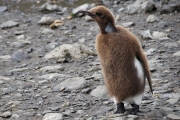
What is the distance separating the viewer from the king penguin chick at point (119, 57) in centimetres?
321

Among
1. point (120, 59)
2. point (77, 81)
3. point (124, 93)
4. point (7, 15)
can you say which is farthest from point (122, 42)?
point (7, 15)

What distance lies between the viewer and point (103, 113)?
12.3ft

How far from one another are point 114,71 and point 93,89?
1.32m

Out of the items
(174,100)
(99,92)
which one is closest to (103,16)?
(174,100)

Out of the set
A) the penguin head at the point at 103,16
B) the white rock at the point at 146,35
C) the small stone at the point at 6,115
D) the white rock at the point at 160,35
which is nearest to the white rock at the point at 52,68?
the small stone at the point at 6,115

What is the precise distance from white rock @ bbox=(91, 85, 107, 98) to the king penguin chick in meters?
1.02

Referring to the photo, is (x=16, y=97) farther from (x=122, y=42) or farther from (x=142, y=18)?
(x=142, y=18)

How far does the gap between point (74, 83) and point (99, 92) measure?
42 centimetres

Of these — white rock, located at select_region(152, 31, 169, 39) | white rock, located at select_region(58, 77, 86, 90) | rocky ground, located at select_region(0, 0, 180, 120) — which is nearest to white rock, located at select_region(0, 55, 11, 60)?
rocky ground, located at select_region(0, 0, 180, 120)

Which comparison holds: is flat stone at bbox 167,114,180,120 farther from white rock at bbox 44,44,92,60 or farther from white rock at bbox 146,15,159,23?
white rock at bbox 146,15,159,23

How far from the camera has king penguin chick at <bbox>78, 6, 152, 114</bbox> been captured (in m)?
3.21

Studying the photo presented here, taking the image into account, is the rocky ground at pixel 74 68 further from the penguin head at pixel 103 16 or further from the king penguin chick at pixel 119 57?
the penguin head at pixel 103 16

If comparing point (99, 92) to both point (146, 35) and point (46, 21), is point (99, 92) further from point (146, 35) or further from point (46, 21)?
point (46, 21)

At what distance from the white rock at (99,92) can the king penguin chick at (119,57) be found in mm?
1022
